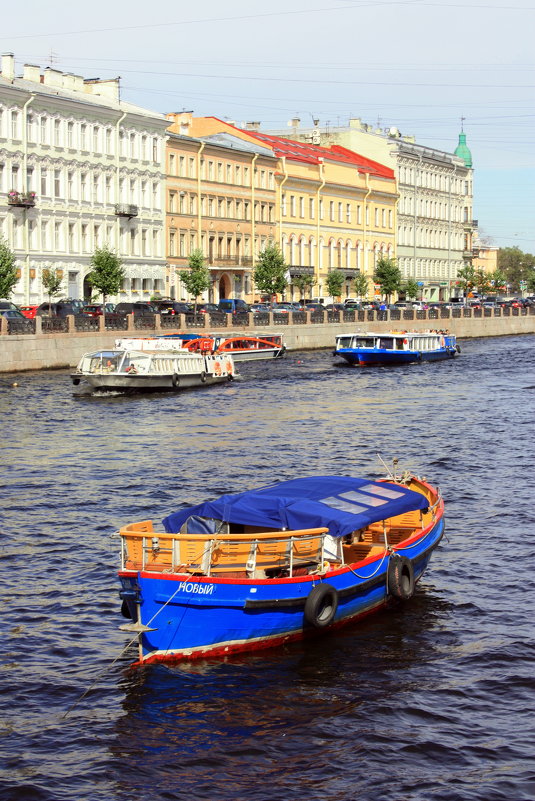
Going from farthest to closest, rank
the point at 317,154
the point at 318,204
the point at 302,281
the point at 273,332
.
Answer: the point at 317,154 < the point at 318,204 < the point at 302,281 < the point at 273,332

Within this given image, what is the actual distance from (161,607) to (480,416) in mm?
22925

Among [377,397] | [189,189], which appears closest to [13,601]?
[377,397]

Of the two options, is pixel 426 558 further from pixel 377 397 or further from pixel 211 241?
pixel 211 241

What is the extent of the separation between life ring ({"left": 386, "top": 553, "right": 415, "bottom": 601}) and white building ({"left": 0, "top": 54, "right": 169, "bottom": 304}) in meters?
42.1

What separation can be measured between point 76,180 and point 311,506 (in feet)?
158

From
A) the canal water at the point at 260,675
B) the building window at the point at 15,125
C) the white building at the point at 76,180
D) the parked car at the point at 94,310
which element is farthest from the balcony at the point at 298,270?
the canal water at the point at 260,675

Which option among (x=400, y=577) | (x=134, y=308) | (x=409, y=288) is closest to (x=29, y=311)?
(x=134, y=308)

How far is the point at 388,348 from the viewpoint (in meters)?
56.6

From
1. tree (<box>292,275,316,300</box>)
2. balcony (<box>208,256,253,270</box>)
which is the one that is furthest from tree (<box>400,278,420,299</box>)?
balcony (<box>208,256,253,270</box>)

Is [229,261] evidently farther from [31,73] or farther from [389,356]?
[389,356]

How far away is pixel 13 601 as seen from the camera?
49.1 ft

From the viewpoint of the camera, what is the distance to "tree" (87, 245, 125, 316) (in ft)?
183

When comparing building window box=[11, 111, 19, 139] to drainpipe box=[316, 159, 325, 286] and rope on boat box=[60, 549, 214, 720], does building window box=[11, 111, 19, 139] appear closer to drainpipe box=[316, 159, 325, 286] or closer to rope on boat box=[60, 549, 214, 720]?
drainpipe box=[316, 159, 325, 286]

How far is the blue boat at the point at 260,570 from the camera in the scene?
40.9 feet
